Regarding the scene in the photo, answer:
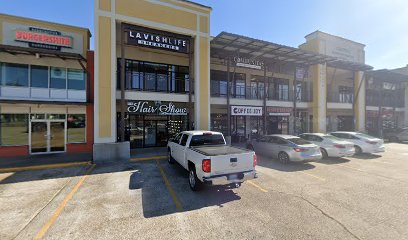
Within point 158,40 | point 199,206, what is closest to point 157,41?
point 158,40

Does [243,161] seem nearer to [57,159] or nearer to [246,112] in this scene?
[246,112]

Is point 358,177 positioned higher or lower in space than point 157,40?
lower

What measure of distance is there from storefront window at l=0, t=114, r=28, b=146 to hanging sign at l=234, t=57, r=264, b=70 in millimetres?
15318

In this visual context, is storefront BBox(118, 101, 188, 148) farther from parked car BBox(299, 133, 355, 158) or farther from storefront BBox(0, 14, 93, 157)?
parked car BBox(299, 133, 355, 158)

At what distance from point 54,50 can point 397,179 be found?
19488 millimetres

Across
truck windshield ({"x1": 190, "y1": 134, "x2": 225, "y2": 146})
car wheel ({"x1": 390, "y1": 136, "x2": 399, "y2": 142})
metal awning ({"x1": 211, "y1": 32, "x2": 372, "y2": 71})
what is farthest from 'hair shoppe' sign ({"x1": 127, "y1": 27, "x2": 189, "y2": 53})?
car wheel ({"x1": 390, "y1": 136, "x2": 399, "y2": 142})

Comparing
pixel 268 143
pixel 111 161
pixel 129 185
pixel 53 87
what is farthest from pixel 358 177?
pixel 53 87

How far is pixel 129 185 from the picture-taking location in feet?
22.9

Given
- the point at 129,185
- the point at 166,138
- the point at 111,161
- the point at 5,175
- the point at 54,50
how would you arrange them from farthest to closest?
1. the point at 166,138
2. the point at 54,50
3. the point at 111,161
4. the point at 5,175
5. the point at 129,185

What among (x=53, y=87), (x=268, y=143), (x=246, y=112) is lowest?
(x=268, y=143)

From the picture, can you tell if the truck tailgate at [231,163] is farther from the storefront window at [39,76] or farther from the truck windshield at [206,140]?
the storefront window at [39,76]

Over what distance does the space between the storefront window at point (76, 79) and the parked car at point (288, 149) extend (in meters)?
13.0

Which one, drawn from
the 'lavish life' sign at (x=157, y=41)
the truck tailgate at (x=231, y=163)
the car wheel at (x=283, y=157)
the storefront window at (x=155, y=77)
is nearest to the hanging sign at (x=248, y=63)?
the storefront window at (x=155, y=77)

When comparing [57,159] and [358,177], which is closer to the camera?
[358,177]
